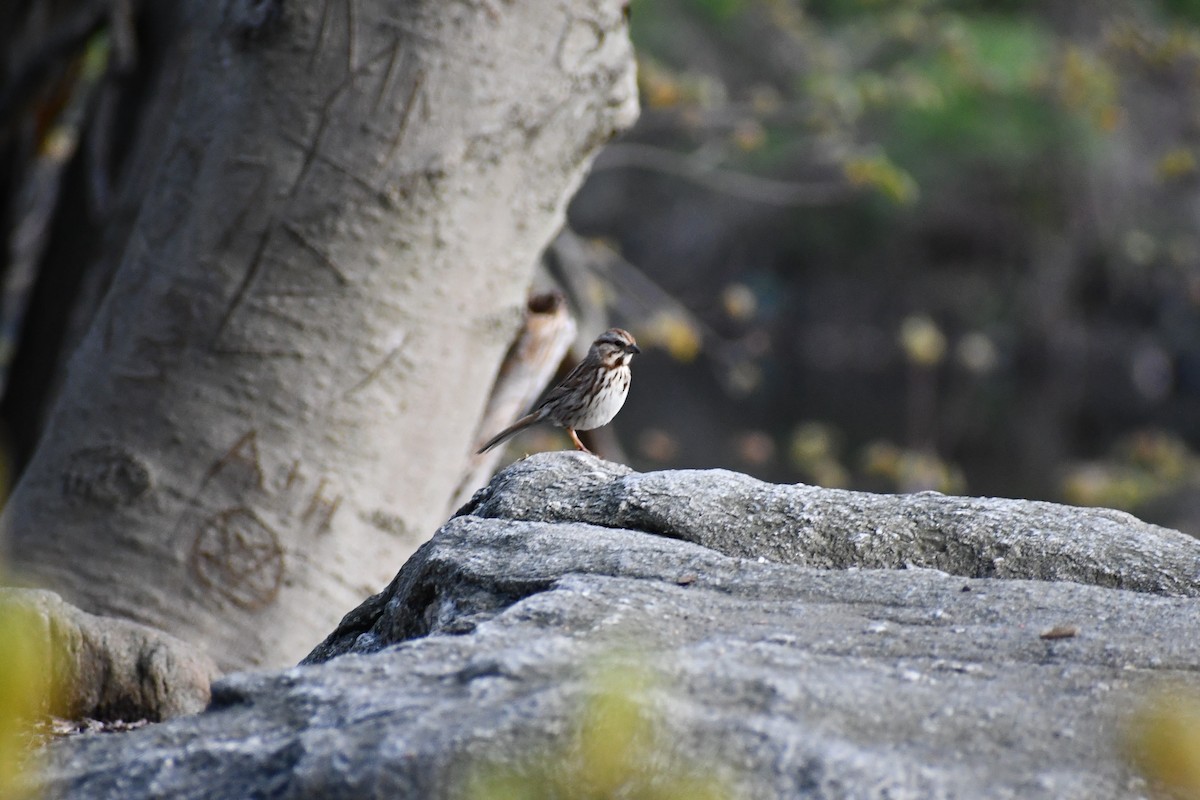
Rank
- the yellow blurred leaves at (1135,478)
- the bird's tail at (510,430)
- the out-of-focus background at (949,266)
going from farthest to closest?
the out-of-focus background at (949,266) < the yellow blurred leaves at (1135,478) < the bird's tail at (510,430)

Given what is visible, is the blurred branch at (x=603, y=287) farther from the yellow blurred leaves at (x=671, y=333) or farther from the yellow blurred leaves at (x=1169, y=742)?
the yellow blurred leaves at (x=1169, y=742)

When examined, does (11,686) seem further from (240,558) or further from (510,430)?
(510,430)

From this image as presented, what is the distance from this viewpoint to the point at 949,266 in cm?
2552

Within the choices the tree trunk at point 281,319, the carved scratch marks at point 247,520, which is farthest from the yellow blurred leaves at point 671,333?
the carved scratch marks at point 247,520

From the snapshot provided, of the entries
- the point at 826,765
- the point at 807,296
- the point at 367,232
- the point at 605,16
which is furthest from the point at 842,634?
the point at 807,296

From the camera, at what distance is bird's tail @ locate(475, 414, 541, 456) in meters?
4.99

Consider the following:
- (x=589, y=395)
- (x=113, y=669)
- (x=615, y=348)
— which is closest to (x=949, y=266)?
(x=615, y=348)

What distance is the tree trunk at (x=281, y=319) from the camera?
155 inches

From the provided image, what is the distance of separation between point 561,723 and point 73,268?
5.04 metres

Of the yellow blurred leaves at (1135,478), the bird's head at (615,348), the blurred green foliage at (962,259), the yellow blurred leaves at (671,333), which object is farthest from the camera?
the blurred green foliage at (962,259)

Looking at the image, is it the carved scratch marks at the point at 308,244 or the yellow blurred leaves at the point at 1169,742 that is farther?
the carved scratch marks at the point at 308,244

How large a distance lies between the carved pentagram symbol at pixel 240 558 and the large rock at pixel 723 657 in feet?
3.65

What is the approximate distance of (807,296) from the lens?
28000 millimetres

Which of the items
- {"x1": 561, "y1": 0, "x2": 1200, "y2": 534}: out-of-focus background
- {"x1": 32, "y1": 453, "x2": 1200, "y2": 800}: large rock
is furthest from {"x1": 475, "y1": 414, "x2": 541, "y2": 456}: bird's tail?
{"x1": 561, "y1": 0, "x2": 1200, "y2": 534}: out-of-focus background
